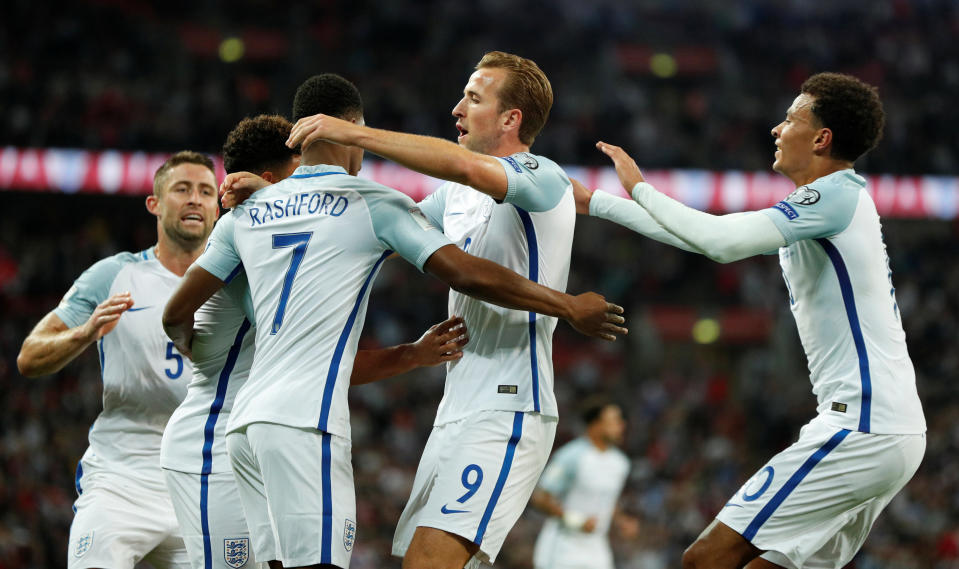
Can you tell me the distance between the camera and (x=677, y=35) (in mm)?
26859

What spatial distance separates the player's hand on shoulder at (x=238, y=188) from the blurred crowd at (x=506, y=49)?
14.7 metres

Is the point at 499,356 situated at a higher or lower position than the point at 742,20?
lower

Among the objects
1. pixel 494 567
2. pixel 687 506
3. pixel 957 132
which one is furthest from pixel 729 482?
pixel 957 132

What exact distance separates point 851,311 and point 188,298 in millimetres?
2785

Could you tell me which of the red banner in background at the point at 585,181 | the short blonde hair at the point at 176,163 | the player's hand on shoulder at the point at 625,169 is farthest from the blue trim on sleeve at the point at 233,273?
the red banner in background at the point at 585,181

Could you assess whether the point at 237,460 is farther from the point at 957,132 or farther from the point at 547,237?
the point at 957,132

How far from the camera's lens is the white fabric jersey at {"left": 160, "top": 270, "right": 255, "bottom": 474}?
4.52m

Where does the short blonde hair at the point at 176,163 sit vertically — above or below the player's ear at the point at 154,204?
above

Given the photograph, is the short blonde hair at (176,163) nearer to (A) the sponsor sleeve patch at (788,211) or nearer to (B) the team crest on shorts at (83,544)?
(B) the team crest on shorts at (83,544)

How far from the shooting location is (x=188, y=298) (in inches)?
167

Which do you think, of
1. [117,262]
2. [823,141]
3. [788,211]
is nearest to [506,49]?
[117,262]

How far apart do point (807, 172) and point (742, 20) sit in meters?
23.5

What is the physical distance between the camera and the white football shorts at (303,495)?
3732 mm

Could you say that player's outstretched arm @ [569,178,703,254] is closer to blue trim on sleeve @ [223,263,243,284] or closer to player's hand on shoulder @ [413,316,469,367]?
player's hand on shoulder @ [413,316,469,367]
